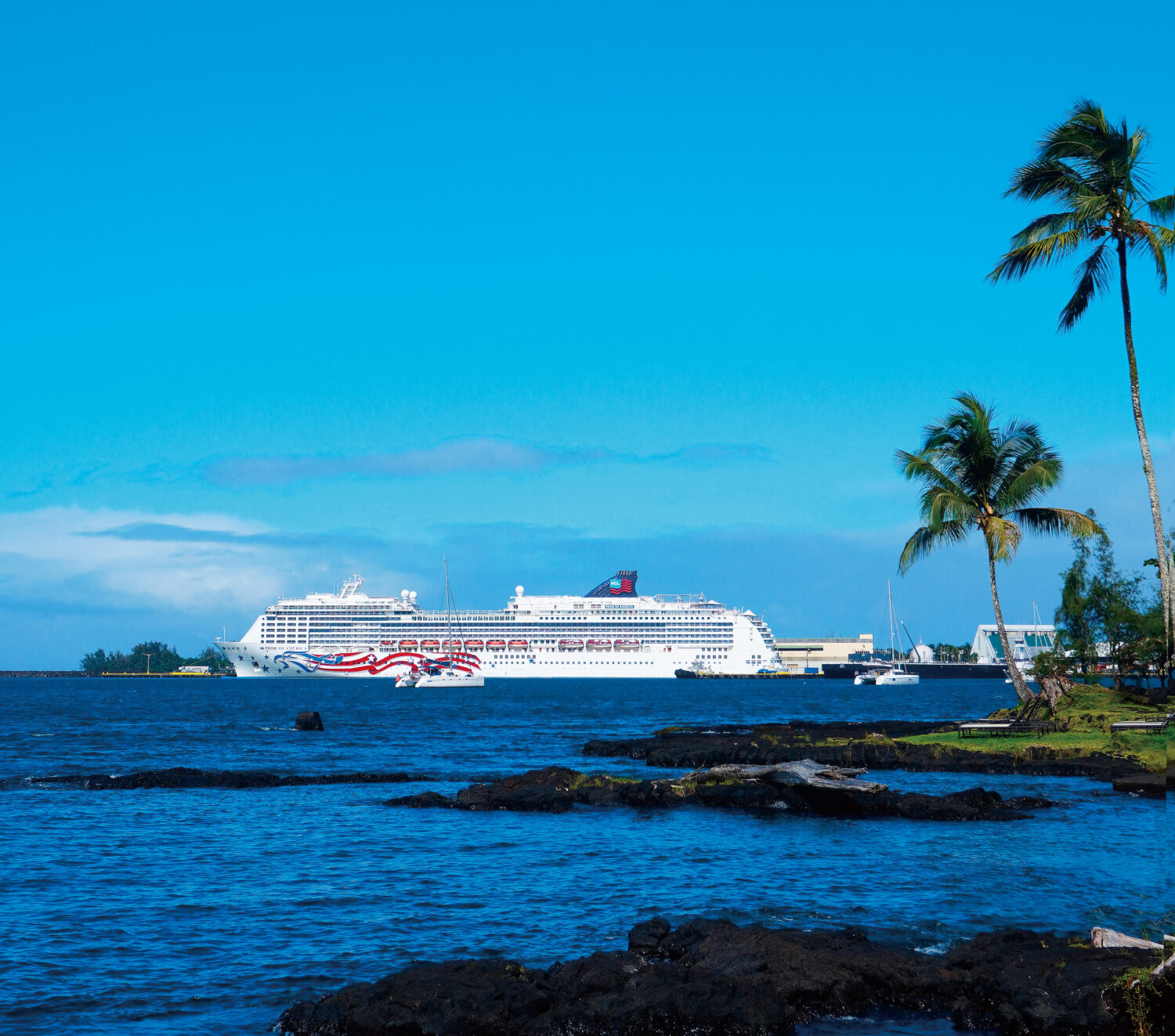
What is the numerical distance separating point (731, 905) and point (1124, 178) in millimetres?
14494

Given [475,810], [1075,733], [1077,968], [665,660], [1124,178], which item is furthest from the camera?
[665,660]

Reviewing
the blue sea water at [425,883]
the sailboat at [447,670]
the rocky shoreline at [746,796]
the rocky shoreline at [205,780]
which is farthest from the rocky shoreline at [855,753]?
the sailboat at [447,670]

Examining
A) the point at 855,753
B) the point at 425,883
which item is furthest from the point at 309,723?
the point at 425,883

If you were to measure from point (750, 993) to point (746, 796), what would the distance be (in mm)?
12298

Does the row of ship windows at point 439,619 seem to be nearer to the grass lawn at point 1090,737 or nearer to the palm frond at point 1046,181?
the grass lawn at point 1090,737

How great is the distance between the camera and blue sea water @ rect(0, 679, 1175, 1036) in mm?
9773

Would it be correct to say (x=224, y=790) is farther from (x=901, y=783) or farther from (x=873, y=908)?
(x=873, y=908)

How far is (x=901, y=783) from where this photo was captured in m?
22.5

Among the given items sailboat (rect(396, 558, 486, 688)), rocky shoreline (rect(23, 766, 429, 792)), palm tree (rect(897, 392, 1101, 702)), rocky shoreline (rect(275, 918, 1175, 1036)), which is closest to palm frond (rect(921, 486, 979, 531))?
palm tree (rect(897, 392, 1101, 702))

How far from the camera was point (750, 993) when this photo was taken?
320 inches

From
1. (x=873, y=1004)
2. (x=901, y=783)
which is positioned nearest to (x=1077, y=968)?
(x=873, y=1004)

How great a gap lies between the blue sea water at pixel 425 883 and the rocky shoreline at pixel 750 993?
1.30ft

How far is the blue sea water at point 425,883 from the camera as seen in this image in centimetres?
977

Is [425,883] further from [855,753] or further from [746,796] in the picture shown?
[855,753]
